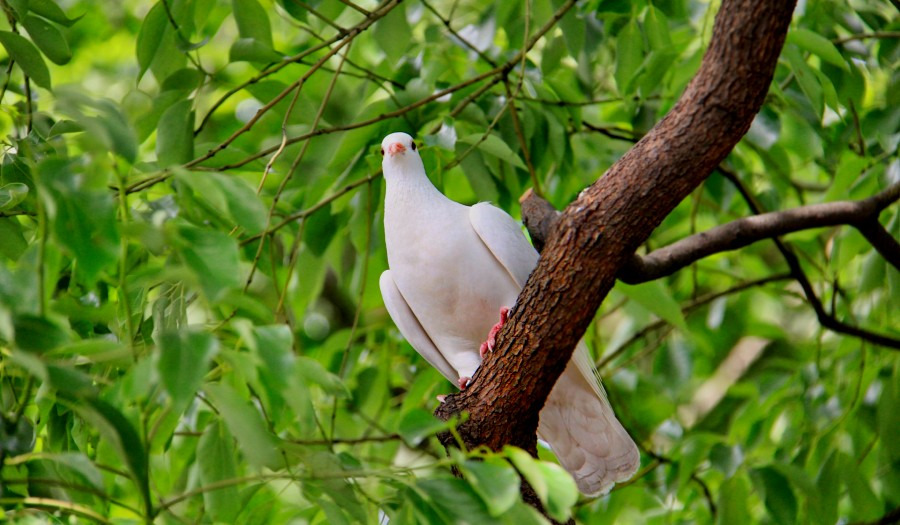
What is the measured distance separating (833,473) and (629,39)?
5.69ft

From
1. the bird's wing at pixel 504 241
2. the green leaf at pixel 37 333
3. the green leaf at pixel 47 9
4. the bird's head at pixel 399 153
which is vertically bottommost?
the green leaf at pixel 37 333

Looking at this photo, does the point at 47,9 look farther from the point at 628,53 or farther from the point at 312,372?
the point at 628,53

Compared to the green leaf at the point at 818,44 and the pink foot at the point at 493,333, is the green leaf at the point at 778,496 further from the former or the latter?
the green leaf at the point at 818,44

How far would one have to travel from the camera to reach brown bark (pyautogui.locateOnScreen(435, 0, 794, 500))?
2146mm

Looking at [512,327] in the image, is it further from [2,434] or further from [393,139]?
[2,434]

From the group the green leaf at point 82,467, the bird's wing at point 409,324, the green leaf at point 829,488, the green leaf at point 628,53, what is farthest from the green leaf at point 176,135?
the green leaf at point 829,488

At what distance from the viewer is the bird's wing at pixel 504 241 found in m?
2.87

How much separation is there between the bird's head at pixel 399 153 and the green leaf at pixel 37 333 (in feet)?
5.15

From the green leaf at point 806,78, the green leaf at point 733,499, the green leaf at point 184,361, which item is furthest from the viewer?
the green leaf at point 733,499

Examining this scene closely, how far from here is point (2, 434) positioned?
1.81 metres

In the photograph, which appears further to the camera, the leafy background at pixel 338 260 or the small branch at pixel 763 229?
the small branch at pixel 763 229

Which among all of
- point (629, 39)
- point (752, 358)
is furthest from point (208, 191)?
point (752, 358)

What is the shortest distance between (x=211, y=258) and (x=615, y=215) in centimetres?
117

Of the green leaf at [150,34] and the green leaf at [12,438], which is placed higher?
the green leaf at [150,34]
